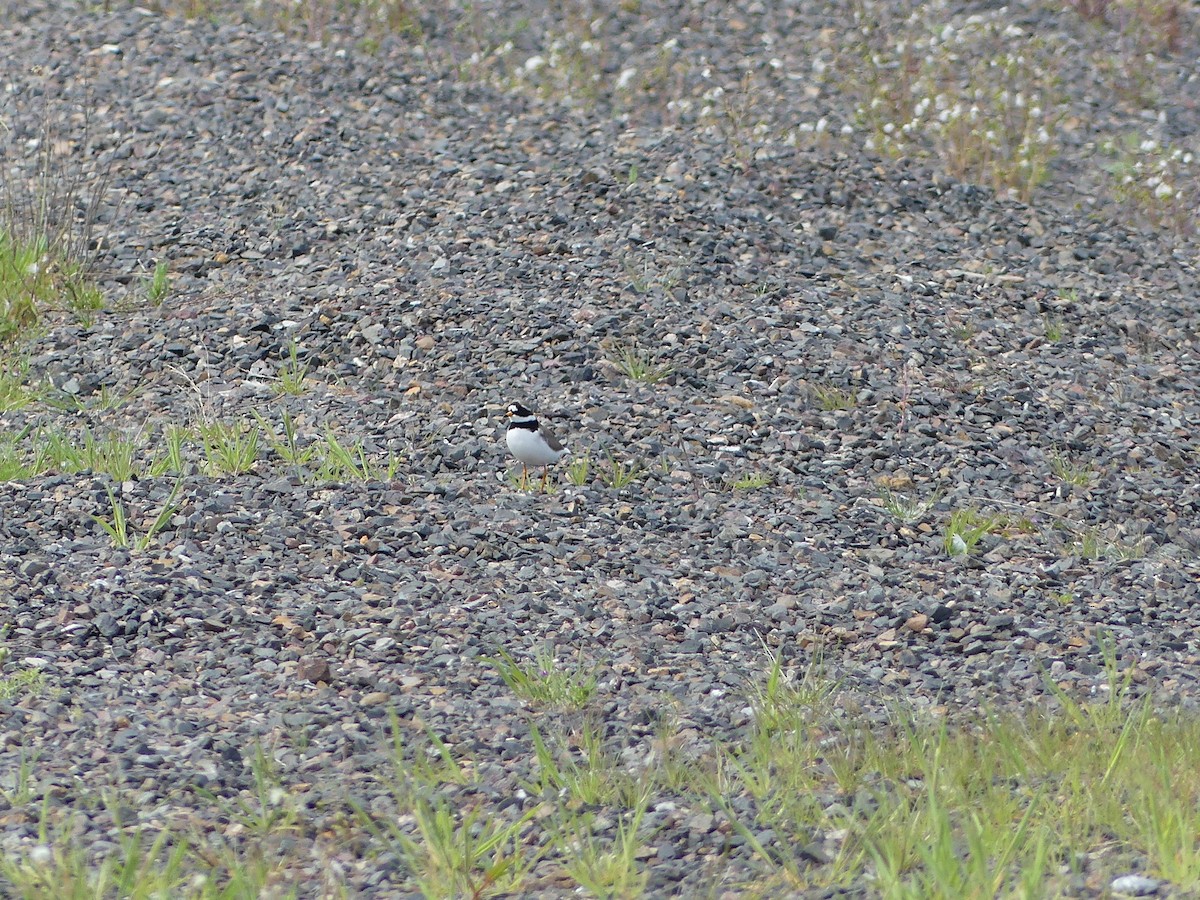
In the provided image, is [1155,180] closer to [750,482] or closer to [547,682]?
[750,482]

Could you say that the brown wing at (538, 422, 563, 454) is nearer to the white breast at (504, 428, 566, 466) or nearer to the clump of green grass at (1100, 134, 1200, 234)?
the white breast at (504, 428, 566, 466)

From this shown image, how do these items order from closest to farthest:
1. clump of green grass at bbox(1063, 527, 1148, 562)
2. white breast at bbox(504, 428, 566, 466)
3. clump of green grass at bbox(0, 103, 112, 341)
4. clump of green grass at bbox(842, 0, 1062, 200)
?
clump of green grass at bbox(1063, 527, 1148, 562) → white breast at bbox(504, 428, 566, 466) → clump of green grass at bbox(0, 103, 112, 341) → clump of green grass at bbox(842, 0, 1062, 200)

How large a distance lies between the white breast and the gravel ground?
160 mm

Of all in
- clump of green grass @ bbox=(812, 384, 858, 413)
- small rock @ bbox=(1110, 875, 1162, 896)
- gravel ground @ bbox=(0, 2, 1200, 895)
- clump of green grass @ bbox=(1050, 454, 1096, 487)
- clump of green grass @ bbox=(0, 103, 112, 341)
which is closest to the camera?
small rock @ bbox=(1110, 875, 1162, 896)

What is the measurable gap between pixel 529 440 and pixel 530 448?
39 millimetres

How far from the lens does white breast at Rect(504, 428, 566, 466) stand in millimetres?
5141

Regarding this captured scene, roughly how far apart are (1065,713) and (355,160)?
16.8ft

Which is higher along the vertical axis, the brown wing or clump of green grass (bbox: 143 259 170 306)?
the brown wing

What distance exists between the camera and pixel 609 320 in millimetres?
6348

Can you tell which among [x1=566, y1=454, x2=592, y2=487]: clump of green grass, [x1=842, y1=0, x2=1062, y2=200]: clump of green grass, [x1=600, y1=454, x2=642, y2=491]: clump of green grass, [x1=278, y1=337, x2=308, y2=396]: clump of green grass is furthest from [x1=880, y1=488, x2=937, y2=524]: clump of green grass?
[x1=842, y1=0, x2=1062, y2=200]: clump of green grass

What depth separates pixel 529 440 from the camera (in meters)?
5.14

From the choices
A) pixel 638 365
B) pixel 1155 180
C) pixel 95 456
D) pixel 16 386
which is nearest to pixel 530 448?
pixel 638 365

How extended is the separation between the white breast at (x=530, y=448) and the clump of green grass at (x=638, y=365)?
90cm

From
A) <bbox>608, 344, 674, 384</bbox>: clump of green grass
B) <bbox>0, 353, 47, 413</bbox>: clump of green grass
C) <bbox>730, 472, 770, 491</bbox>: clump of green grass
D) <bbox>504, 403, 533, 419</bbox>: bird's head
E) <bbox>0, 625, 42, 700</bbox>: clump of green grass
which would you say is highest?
<bbox>504, 403, 533, 419</bbox>: bird's head
